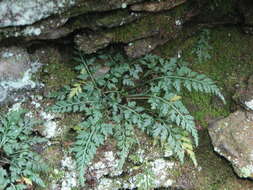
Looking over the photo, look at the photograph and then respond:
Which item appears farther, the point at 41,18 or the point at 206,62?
the point at 206,62

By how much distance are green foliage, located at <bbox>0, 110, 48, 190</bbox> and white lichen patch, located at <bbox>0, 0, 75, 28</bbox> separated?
1.07m

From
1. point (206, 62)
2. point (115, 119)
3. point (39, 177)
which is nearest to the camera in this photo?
point (39, 177)

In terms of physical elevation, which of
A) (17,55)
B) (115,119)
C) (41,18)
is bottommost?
(115,119)

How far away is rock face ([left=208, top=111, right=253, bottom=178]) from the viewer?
14.1 feet

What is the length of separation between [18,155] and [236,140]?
2566 mm

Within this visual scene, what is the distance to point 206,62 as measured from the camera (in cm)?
511

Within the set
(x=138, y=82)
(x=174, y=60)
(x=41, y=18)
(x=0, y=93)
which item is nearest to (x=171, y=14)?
(x=174, y=60)

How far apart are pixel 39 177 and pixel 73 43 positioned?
1769mm

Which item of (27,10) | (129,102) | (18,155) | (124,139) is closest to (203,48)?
(129,102)

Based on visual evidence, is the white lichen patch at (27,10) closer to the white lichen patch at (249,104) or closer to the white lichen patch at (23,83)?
the white lichen patch at (23,83)

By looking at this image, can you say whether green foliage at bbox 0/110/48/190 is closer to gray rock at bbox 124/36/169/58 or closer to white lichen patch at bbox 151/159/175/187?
white lichen patch at bbox 151/159/175/187

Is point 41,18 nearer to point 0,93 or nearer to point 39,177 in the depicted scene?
point 0,93

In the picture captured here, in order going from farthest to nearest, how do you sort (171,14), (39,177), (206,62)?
(206,62), (171,14), (39,177)

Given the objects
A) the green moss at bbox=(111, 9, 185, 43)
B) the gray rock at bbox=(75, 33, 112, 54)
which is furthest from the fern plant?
the green moss at bbox=(111, 9, 185, 43)
